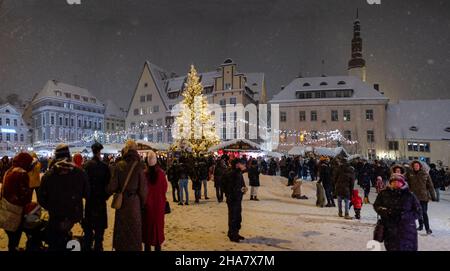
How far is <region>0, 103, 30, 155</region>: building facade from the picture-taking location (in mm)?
56544

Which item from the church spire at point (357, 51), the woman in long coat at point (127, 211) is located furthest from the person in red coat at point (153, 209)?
the church spire at point (357, 51)

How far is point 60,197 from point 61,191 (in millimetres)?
83

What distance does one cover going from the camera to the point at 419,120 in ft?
145

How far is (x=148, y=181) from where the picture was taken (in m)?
5.95

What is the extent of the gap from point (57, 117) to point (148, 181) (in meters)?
62.7

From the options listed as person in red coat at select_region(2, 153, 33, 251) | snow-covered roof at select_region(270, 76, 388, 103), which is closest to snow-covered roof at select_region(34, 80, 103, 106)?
snow-covered roof at select_region(270, 76, 388, 103)

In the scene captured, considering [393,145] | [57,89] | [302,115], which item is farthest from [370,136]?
[57,89]

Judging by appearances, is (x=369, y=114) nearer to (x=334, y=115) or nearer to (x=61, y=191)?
(x=334, y=115)

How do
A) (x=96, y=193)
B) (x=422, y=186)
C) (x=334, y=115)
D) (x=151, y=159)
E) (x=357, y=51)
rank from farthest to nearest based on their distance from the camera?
(x=357, y=51) < (x=334, y=115) < (x=422, y=186) < (x=151, y=159) < (x=96, y=193)

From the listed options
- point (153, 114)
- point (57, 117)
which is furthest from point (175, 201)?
point (57, 117)

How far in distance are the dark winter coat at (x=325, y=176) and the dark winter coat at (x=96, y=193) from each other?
902cm

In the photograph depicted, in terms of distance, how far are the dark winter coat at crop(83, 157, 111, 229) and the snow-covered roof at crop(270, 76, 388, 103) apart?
42.0m

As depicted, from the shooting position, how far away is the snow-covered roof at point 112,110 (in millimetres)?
72125
